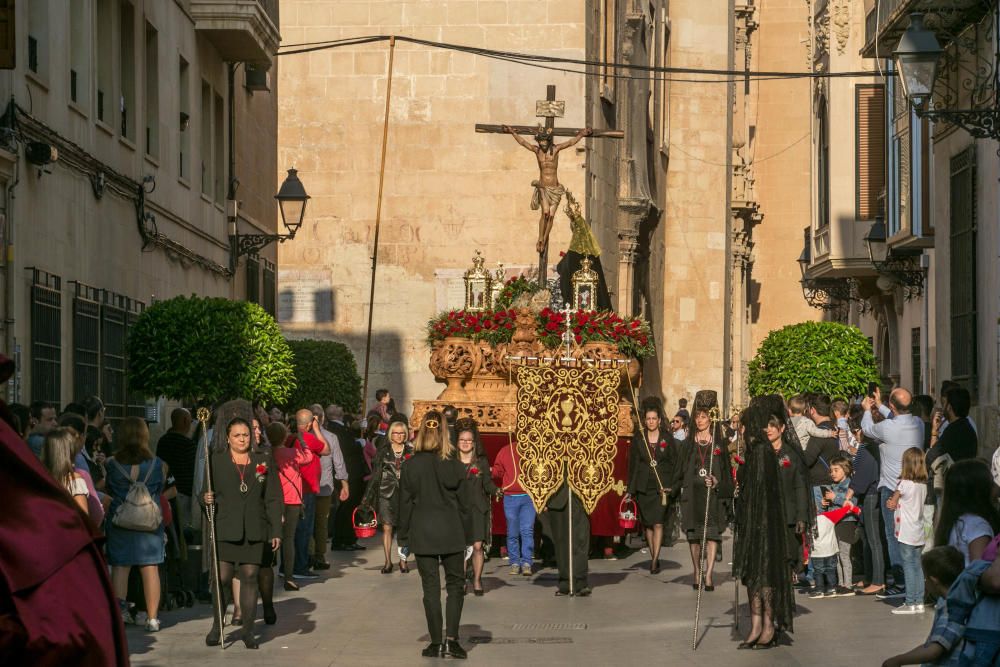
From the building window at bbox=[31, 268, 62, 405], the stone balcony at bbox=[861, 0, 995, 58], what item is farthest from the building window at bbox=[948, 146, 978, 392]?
the building window at bbox=[31, 268, 62, 405]

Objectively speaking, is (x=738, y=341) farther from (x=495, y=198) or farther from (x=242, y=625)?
(x=242, y=625)

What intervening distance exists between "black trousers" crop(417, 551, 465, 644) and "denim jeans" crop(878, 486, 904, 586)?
4.73 metres

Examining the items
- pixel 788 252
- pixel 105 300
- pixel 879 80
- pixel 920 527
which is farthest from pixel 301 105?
pixel 788 252

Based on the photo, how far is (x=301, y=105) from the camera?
34.2m

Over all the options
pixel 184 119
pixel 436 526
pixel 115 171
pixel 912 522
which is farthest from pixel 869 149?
pixel 436 526

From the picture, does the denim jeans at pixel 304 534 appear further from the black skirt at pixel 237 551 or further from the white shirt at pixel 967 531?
Result: the white shirt at pixel 967 531

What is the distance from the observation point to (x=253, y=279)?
93.5 ft

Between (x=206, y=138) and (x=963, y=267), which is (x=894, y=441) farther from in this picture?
(x=206, y=138)

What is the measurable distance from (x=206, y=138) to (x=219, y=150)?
103cm

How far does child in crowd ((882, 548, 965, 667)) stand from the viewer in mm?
6699

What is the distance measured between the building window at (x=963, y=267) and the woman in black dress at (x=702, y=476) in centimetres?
473

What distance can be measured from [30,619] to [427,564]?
10020 millimetres

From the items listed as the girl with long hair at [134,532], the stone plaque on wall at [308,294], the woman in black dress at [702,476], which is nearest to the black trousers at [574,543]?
the woman in black dress at [702,476]

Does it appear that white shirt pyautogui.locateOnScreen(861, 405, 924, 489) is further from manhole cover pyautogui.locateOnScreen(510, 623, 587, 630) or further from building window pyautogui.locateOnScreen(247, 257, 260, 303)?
building window pyautogui.locateOnScreen(247, 257, 260, 303)
